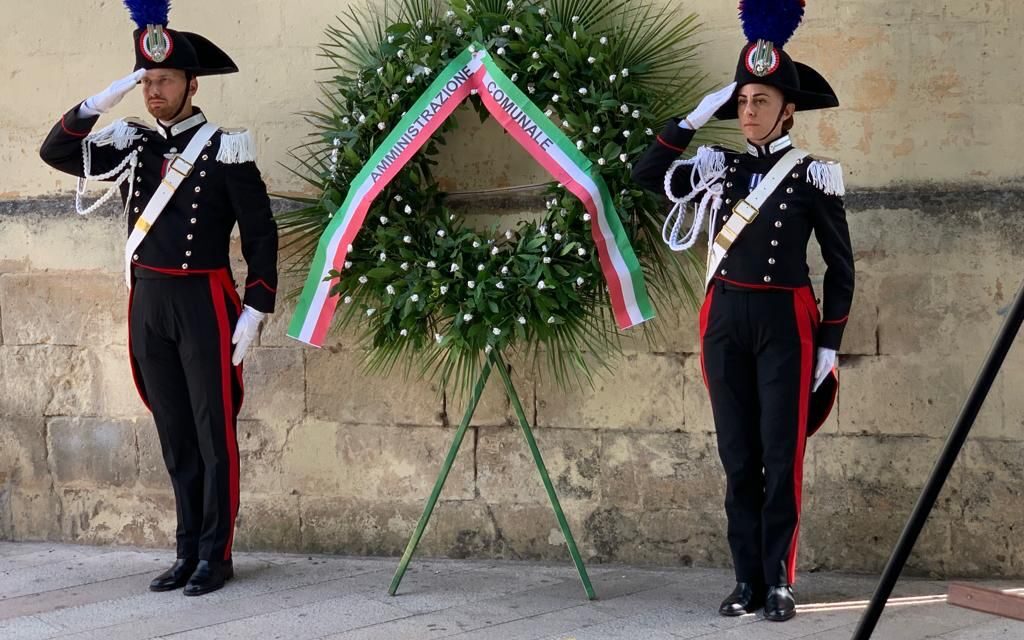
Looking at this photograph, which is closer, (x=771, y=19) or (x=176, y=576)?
(x=771, y=19)

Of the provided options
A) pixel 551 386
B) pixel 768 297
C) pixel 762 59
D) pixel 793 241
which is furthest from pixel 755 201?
pixel 551 386

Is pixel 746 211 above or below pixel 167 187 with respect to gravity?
below

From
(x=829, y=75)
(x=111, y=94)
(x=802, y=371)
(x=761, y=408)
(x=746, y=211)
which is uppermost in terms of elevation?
(x=829, y=75)

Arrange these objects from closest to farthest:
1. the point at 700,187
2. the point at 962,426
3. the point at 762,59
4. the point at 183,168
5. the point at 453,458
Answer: the point at 962,426
the point at 762,59
the point at 700,187
the point at 453,458
the point at 183,168

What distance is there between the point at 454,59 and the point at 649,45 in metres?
0.73

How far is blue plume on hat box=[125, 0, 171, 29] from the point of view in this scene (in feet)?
15.0

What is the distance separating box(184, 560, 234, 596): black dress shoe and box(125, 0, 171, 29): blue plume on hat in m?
2.00

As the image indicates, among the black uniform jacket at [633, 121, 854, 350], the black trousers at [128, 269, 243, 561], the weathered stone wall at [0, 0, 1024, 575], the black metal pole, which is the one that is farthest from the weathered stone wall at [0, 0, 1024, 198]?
the black metal pole

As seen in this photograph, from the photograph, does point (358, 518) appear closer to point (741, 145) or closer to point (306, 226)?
point (306, 226)

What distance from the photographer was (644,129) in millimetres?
4398

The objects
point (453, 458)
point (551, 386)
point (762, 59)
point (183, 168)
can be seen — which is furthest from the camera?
point (551, 386)

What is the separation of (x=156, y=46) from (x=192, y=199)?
57 centimetres

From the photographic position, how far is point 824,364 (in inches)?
160

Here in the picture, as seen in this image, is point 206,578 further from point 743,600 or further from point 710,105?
point 710,105
